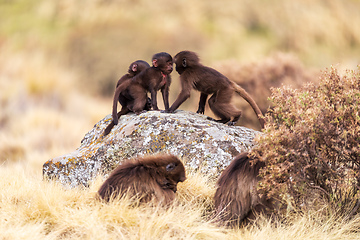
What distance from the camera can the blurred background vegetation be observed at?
38.7 ft

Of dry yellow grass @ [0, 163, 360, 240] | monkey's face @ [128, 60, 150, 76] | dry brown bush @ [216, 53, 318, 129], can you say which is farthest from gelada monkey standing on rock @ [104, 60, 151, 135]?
dry brown bush @ [216, 53, 318, 129]

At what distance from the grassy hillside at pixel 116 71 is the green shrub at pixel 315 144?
1.05 ft

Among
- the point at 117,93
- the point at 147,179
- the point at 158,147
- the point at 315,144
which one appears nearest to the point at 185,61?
the point at 117,93

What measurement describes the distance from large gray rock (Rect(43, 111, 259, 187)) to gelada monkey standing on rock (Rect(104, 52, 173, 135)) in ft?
0.98

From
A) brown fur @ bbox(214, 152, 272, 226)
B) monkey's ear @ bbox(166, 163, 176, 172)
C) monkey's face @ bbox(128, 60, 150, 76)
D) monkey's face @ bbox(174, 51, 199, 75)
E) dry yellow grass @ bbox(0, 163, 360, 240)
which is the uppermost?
monkey's face @ bbox(174, 51, 199, 75)

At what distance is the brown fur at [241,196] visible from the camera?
4324 mm

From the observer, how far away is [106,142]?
5746 millimetres

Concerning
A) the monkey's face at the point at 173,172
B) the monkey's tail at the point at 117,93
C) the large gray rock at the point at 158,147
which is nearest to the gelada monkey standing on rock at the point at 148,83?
the monkey's tail at the point at 117,93

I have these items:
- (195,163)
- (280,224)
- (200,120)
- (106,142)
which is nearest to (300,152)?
(280,224)

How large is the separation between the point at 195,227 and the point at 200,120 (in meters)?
2.05

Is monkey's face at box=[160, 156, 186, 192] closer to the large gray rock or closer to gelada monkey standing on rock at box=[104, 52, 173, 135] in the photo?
the large gray rock

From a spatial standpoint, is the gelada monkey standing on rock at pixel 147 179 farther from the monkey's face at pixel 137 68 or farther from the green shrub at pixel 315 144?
the monkey's face at pixel 137 68

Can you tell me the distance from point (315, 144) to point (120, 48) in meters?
16.8

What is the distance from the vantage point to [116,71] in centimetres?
1952
